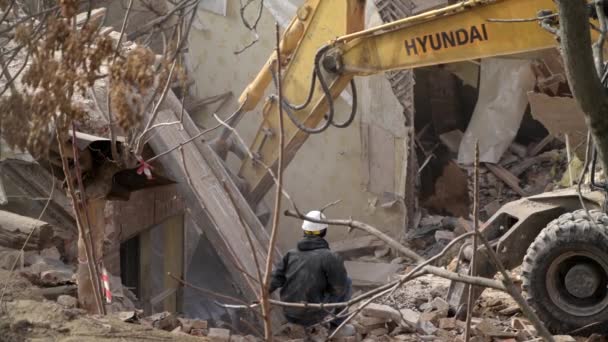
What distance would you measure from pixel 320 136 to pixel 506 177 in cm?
281

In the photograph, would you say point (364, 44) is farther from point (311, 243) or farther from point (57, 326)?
point (57, 326)

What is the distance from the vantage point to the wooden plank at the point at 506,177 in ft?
47.7

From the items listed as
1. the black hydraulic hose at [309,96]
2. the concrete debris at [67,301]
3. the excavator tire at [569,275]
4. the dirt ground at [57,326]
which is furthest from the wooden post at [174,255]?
the dirt ground at [57,326]

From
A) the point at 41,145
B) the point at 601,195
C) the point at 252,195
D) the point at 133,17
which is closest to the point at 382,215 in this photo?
the point at 252,195

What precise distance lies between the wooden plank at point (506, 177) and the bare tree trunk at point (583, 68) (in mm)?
11076

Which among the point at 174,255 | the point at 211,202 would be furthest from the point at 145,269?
the point at 211,202

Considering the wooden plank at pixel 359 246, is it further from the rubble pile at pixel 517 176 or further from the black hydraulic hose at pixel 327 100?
the black hydraulic hose at pixel 327 100

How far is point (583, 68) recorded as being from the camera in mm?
3508

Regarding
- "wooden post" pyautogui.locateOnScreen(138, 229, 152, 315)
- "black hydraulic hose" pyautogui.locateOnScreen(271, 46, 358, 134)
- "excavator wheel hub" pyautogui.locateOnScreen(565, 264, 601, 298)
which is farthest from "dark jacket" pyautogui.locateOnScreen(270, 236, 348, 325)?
"wooden post" pyautogui.locateOnScreen(138, 229, 152, 315)

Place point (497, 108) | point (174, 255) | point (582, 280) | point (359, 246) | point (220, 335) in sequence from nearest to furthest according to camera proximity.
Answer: point (220, 335) < point (582, 280) < point (174, 255) < point (359, 246) < point (497, 108)

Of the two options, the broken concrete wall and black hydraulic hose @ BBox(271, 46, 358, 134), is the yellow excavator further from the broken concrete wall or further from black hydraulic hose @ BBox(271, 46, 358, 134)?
the broken concrete wall

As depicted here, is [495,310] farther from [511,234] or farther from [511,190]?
[511,190]

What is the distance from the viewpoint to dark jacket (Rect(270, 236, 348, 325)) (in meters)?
8.40

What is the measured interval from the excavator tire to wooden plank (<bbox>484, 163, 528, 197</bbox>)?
618cm
